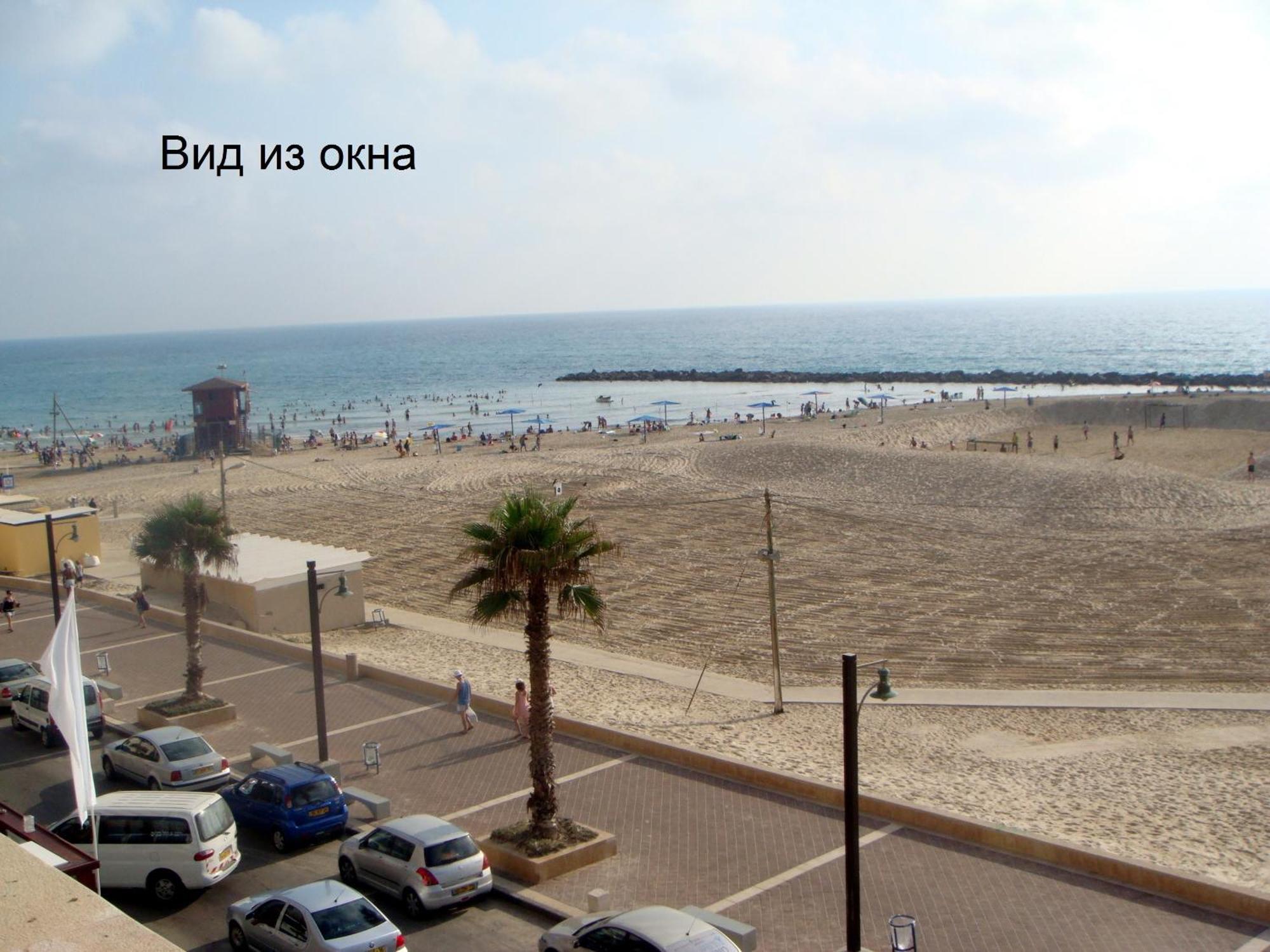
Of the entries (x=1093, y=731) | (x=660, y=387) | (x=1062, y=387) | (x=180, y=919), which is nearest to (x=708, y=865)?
(x=180, y=919)

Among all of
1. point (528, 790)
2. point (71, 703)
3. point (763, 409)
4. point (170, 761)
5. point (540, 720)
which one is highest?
point (71, 703)

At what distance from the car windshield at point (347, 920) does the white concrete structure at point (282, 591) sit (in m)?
16.6

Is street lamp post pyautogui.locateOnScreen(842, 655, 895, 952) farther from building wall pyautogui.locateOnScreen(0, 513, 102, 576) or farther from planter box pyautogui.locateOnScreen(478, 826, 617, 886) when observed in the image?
building wall pyautogui.locateOnScreen(0, 513, 102, 576)

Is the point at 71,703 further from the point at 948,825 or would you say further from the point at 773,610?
the point at 773,610

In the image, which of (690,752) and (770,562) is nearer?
(690,752)

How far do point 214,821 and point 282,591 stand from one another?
15378 mm

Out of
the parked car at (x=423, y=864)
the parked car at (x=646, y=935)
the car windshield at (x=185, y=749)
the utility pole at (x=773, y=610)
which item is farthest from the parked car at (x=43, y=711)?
the parked car at (x=646, y=935)

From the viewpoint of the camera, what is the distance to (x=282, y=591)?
27.9m

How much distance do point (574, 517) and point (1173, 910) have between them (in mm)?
28028

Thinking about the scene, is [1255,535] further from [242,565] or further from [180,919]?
[180,919]

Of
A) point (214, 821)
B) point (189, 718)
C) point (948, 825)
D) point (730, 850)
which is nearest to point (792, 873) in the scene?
point (730, 850)

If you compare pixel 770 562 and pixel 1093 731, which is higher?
pixel 770 562

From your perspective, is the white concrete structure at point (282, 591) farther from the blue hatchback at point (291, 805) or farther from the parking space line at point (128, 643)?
the blue hatchback at point (291, 805)

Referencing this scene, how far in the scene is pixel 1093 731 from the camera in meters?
20.0
